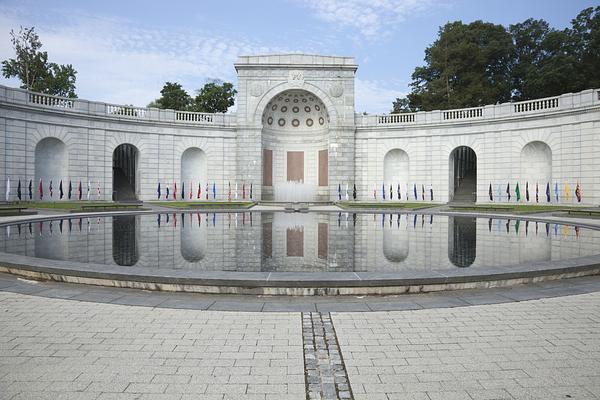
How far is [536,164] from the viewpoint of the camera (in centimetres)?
3512

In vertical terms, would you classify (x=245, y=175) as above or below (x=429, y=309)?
above

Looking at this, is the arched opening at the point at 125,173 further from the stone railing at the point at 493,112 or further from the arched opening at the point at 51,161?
the stone railing at the point at 493,112

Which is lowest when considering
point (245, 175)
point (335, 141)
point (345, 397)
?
point (345, 397)

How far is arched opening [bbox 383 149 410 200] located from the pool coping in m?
34.0

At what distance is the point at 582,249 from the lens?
1105 cm

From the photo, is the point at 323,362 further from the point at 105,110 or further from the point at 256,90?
the point at 256,90

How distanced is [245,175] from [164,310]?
35.4 meters

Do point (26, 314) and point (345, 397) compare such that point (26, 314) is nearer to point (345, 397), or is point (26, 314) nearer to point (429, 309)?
point (345, 397)

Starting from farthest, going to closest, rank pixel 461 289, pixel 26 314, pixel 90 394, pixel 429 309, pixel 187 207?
pixel 187 207 < pixel 461 289 < pixel 429 309 < pixel 26 314 < pixel 90 394

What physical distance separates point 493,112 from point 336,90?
615 inches

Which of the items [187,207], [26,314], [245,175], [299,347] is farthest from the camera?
[245,175]

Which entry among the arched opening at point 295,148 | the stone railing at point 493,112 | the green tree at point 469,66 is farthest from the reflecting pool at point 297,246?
the green tree at point 469,66

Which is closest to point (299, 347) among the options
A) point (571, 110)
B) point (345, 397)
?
point (345, 397)

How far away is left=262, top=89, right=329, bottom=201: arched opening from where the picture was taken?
43.8 m
